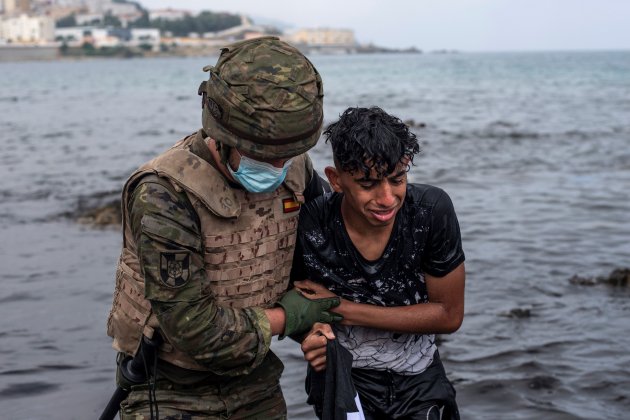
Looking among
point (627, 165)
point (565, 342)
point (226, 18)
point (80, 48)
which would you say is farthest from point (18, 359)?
point (226, 18)

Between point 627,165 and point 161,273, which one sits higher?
point 161,273

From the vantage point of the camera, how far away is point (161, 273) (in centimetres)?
286

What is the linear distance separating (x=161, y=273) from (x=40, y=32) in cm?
18015

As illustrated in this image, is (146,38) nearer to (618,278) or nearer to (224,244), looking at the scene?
(618,278)

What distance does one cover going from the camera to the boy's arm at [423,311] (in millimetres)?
3193

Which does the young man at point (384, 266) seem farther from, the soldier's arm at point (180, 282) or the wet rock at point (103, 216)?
the wet rock at point (103, 216)

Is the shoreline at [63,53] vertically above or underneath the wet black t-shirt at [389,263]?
underneath

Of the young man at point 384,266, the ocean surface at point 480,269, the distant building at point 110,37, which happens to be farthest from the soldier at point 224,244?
the distant building at point 110,37

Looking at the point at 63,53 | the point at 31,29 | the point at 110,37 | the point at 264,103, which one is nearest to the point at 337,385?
the point at 264,103

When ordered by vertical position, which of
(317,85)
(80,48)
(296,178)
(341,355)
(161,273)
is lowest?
(80,48)

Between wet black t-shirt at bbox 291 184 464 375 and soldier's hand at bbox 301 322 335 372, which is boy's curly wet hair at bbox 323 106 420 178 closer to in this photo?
wet black t-shirt at bbox 291 184 464 375

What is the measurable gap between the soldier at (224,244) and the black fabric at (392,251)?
3.5 inches

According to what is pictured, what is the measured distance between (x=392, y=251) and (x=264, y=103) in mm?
736

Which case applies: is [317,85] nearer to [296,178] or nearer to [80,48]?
[296,178]
